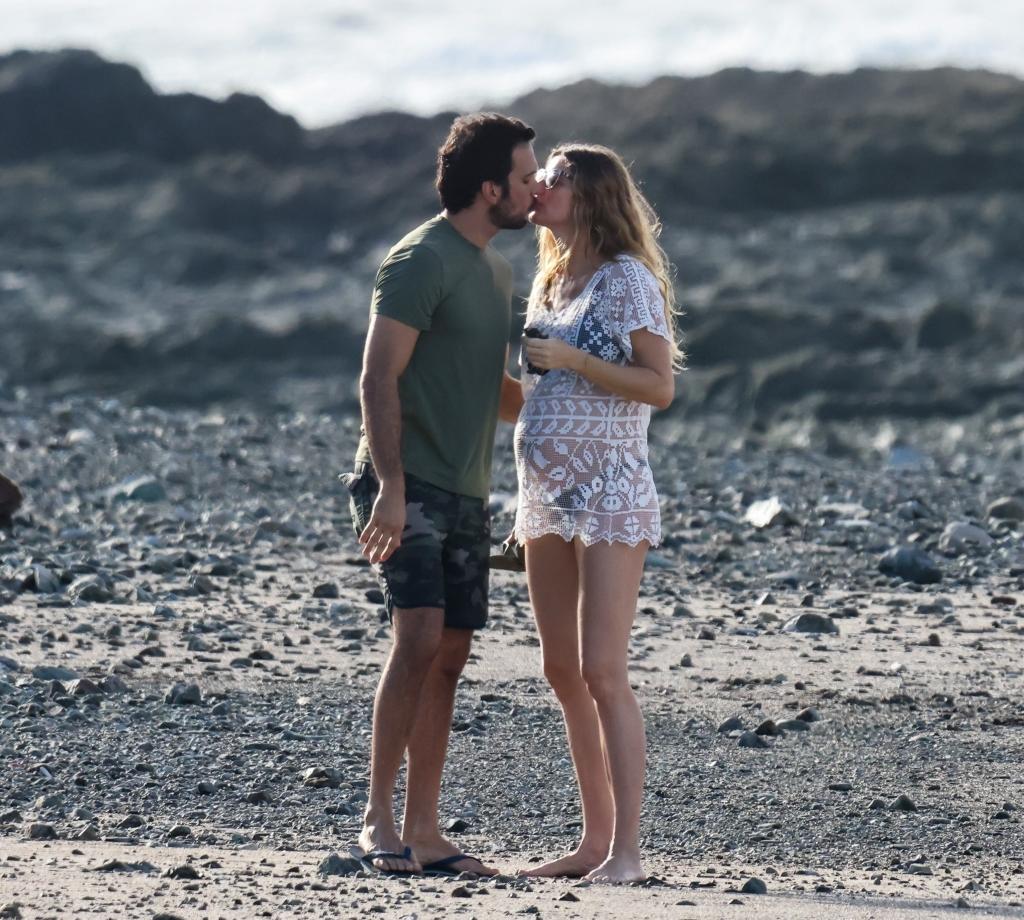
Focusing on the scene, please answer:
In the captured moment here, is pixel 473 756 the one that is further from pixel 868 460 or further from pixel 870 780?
pixel 868 460

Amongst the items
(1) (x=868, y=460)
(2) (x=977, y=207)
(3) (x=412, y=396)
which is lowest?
(1) (x=868, y=460)

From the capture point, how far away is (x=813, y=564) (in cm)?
1018

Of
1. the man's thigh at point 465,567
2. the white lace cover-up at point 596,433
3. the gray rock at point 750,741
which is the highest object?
the white lace cover-up at point 596,433

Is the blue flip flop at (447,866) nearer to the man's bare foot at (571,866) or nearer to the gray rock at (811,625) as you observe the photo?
the man's bare foot at (571,866)

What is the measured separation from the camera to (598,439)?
4.43 m

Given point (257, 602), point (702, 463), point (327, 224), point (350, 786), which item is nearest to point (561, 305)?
point (350, 786)

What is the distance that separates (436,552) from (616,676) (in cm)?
54

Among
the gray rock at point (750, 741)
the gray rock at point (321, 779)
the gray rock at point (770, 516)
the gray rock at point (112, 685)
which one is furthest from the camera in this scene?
the gray rock at point (770, 516)

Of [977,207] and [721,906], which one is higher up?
[977,207]

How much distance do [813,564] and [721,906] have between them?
20.8 ft

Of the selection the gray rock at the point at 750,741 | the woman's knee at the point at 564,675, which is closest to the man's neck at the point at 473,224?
the woman's knee at the point at 564,675

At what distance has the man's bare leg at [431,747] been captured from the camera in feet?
15.0

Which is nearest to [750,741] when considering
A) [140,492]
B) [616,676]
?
[616,676]

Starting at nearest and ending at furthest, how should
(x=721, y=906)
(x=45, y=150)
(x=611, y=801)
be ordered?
(x=721, y=906) < (x=611, y=801) < (x=45, y=150)
